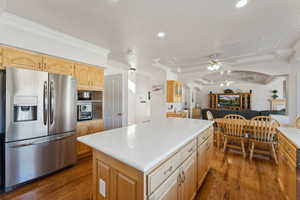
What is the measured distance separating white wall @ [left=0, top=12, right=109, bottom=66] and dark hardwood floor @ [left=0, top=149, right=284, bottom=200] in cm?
216

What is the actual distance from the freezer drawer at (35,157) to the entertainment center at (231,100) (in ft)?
32.0

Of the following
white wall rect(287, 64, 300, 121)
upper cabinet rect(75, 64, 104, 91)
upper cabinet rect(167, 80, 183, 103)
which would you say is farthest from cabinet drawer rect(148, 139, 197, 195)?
white wall rect(287, 64, 300, 121)

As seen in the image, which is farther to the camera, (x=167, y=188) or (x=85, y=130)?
(x=85, y=130)

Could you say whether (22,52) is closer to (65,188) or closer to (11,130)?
(11,130)

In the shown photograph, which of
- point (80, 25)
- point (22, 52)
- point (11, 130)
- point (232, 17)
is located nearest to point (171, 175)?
point (11, 130)

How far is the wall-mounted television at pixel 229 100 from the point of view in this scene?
8.81m

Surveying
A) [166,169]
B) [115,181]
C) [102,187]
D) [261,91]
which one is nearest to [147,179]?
[166,169]

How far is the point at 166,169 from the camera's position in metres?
0.98

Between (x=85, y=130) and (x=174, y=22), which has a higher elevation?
(x=174, y=22)

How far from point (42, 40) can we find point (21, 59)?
47 centimetres

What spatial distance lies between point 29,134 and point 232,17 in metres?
3.54

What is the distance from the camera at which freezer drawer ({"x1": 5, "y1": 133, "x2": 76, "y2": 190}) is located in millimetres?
1697

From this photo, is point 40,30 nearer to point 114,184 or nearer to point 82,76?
point 82,76

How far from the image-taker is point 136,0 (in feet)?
5.15
